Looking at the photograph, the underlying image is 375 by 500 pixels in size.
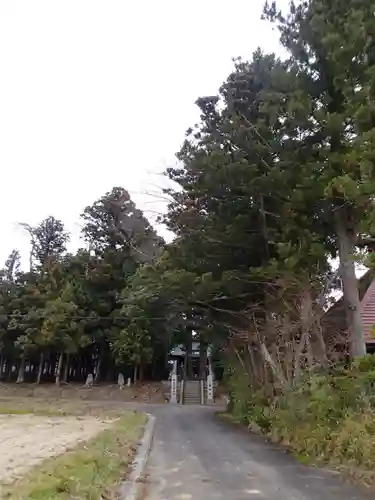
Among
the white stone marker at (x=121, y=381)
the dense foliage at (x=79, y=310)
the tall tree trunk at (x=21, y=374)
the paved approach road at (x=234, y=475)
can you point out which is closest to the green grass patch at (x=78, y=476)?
the paved approach road at (x=234, y=475)

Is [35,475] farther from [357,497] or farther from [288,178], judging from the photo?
[288,178]

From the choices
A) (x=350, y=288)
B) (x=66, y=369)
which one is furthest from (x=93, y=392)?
(x=350, y=288)

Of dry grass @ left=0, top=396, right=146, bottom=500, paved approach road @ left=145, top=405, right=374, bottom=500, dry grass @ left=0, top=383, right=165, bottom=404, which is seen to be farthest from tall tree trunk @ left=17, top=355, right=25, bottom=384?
dry grass @ left=0, top=396, right=146, bottom=500

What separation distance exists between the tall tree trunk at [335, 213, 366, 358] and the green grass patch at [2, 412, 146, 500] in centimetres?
505

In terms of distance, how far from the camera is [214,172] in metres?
12.6

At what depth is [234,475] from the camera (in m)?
7.57

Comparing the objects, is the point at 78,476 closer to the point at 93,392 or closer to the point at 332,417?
the point at 332,417

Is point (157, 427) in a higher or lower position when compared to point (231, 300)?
lower

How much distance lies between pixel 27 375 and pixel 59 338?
1058 cm

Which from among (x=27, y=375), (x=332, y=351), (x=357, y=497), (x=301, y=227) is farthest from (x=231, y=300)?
(x=27, y=375)

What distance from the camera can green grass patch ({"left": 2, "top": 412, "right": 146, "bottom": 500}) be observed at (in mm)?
5188

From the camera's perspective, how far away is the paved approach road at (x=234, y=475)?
617 cm

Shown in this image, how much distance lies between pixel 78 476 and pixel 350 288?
7.50m

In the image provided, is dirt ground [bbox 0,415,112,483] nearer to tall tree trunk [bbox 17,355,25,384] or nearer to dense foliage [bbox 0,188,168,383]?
dense foliage [bbox 0,188,168,383]
